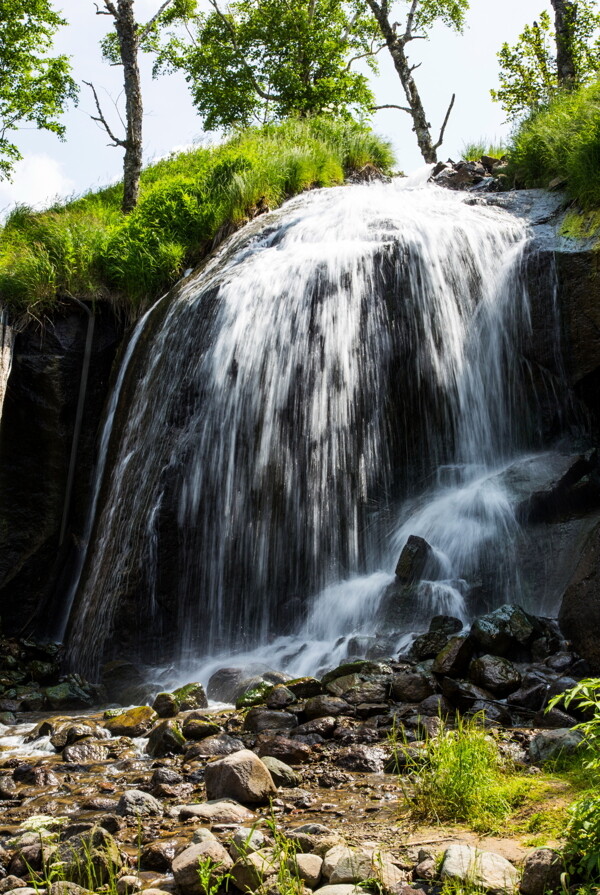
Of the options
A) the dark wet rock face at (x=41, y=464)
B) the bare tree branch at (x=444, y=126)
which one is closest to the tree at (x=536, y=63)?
the bare tree branch at (x=444, y=126)

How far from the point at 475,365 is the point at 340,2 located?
19071mm

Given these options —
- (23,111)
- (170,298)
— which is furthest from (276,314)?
(23,111)

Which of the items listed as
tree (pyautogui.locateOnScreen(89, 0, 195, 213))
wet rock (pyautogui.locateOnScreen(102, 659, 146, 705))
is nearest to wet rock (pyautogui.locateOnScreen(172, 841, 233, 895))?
wet rock (pyautogui.locateOnScreen(102, 659, 146, 705))

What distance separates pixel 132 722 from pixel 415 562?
277 cm

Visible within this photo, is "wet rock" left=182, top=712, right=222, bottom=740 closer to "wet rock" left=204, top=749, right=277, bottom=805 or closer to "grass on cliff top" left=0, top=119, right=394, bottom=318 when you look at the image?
"wet rock" left=204, top=749, right=277, bottom=805

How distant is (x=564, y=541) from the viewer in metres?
6.41

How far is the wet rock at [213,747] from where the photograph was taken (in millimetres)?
4195

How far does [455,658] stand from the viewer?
4852 millimetres

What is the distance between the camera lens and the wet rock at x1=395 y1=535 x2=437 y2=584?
257 inches

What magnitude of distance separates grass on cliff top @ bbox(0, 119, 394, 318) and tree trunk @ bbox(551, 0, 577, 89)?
4.33 metres

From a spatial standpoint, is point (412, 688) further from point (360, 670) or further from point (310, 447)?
point (310, 447)

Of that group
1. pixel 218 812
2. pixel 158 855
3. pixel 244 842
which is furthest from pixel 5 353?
pixel 244 842

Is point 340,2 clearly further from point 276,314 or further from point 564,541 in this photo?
point 564,541

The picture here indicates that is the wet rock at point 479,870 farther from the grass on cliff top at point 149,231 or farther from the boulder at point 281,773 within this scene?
the grass on cliff top at point 149,231
